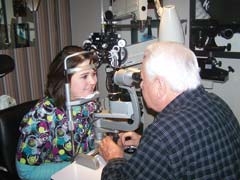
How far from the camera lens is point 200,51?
2295 mm

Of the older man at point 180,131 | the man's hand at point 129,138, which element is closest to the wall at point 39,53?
the man's hand at point 129,138

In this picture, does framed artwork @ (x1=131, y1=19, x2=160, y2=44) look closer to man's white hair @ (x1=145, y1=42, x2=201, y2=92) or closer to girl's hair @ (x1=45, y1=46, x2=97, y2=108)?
girl's hair @ (x1=45, y1=46, x2=97, y2=108)

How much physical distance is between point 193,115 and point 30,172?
3.09 feet

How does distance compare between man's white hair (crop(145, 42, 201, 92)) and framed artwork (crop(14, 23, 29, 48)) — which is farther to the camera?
framed artwork (crop(14, 23, 29, 48))

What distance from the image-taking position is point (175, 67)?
3.36 feet

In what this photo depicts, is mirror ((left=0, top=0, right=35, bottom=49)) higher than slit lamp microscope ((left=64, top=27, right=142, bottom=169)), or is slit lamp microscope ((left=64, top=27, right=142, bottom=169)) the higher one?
mirror ((left=0, top=0, right=35, bottom=49))

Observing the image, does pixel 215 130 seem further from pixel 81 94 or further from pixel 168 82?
pixel 81 94

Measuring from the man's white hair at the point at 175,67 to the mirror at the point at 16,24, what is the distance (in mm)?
1711

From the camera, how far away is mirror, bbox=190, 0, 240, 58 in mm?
2084

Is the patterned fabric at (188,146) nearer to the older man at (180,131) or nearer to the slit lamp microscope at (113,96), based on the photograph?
the older man at (180,131)

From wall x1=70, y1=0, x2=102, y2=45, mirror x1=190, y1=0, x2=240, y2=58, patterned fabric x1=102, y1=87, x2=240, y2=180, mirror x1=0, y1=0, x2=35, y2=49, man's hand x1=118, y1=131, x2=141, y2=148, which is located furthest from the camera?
wall x1=70, y1=0, x2=102, y2=45

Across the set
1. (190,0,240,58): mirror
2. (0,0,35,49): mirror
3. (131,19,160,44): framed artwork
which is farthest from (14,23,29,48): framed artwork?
(190,0,240,58): mirror

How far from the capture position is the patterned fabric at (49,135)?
1.48 metres

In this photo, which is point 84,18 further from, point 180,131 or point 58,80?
point 180,131
